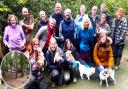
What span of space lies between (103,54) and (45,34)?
1644 millimetres

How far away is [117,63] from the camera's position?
9.74 m

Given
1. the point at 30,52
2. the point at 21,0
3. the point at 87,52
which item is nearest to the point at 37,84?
the point at 30,52

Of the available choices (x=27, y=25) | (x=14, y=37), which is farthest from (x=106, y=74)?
(x=14, y=37)

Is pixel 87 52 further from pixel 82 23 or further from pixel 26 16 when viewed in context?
pixel 26 16

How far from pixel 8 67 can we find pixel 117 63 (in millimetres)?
3274

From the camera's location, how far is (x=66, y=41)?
8.98 metres

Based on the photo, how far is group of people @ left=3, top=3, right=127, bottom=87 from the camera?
864 centimetres

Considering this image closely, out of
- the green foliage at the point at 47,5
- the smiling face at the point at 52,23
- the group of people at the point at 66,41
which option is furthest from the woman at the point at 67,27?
the green foliage at the point at 47,5

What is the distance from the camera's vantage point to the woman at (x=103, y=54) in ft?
29.4

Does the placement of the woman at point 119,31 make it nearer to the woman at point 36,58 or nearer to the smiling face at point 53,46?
the smiling face at point 53,46

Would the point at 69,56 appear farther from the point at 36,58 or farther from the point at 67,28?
the point at 36,58

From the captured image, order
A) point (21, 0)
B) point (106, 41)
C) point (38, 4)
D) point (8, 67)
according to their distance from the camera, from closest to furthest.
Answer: point (8, 67) < point (106, 41) < point (21, 0) < point (38, 4)

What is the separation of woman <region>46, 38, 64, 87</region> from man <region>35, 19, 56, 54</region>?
169 millimetres

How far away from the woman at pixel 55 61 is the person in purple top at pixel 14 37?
75cm
